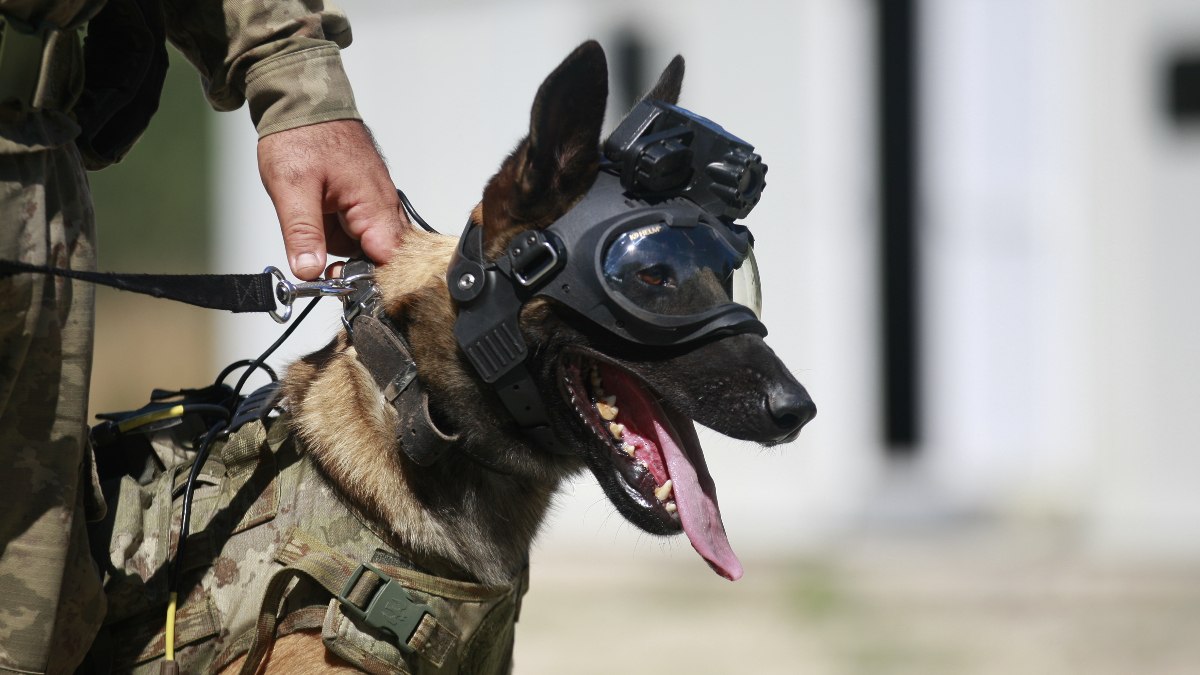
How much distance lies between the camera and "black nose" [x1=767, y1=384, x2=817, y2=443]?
2105 millimetres

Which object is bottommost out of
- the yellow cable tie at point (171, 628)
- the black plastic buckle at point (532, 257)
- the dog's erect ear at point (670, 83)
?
the yellow cable tie at point (171, 628)

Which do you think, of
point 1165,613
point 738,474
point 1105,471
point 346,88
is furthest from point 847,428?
point 346,88

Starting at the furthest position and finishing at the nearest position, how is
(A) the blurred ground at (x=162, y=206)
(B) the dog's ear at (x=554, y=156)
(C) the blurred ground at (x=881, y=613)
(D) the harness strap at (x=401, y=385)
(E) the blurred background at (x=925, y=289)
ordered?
(A) the blurred ground at (x=162, y=206), (E) the blurred background at (x=925, y=289), (C) the blurred ground at (x=881, y=613), (D) the harness strap at (x=401, y=385), (B) the dog's ear at (x=554, y=156)

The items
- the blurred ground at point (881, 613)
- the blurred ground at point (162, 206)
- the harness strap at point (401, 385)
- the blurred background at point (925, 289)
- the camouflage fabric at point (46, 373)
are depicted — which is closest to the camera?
the camouflage fabric at point (46, 373)

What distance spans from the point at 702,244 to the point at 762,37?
5.83 metres

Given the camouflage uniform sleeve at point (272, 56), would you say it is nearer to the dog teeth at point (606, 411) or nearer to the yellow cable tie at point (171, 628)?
the dog teeth at point (606, 411)

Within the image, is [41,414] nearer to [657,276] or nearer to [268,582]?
[268,582]

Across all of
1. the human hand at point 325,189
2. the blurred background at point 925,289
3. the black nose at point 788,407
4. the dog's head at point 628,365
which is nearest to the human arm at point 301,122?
the human hand at point 325,189

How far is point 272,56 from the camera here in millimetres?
2377

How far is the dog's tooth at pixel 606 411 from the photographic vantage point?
225 centimetres

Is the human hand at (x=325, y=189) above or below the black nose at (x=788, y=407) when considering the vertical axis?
above

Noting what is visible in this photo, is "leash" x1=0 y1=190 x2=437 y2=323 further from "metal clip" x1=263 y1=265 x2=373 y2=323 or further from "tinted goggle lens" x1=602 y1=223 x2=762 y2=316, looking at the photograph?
"tinted goggle lens" x1=602 y1=223 x2=762 y2=316

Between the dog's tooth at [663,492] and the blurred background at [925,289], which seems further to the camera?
the blurred background at [925,289]

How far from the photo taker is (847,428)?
7.52 m
